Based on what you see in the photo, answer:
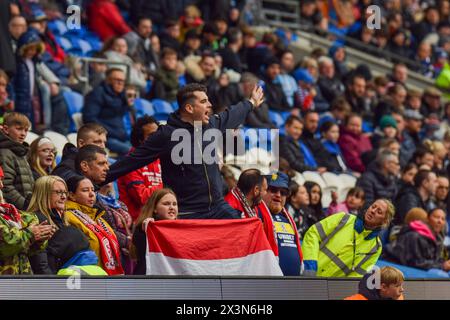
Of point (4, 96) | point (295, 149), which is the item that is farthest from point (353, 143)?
point (4, 96)

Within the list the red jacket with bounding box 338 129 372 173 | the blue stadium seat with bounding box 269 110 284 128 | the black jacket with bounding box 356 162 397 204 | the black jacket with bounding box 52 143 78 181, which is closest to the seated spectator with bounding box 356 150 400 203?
the black jacket with bounding box 356 162 397 204

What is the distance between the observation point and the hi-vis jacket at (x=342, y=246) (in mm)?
12086

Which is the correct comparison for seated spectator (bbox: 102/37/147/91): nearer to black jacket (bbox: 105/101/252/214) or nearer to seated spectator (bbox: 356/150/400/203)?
seated spectator (bbox: 356/150/400/203)

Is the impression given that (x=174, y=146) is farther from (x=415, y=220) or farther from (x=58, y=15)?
(x=58, y=15)

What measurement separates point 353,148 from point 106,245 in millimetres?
8355

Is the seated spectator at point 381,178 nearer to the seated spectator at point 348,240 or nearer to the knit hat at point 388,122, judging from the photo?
the knit hat at point 388,122

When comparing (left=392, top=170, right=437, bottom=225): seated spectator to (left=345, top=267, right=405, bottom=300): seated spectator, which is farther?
(left=392, top=170, right=437, bottom=225): seated spectator

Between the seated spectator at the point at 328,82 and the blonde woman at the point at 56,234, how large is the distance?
34.1ft

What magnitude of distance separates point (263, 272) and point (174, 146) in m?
1.23

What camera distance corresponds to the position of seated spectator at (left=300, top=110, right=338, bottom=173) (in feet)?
58.7

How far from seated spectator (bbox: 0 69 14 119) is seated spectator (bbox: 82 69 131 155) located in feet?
3.50

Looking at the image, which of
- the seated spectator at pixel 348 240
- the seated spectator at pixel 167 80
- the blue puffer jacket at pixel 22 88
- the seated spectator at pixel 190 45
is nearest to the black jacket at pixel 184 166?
the seated spectator at pixel 348 240

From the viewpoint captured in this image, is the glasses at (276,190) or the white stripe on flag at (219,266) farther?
the glasses at (276,190)
